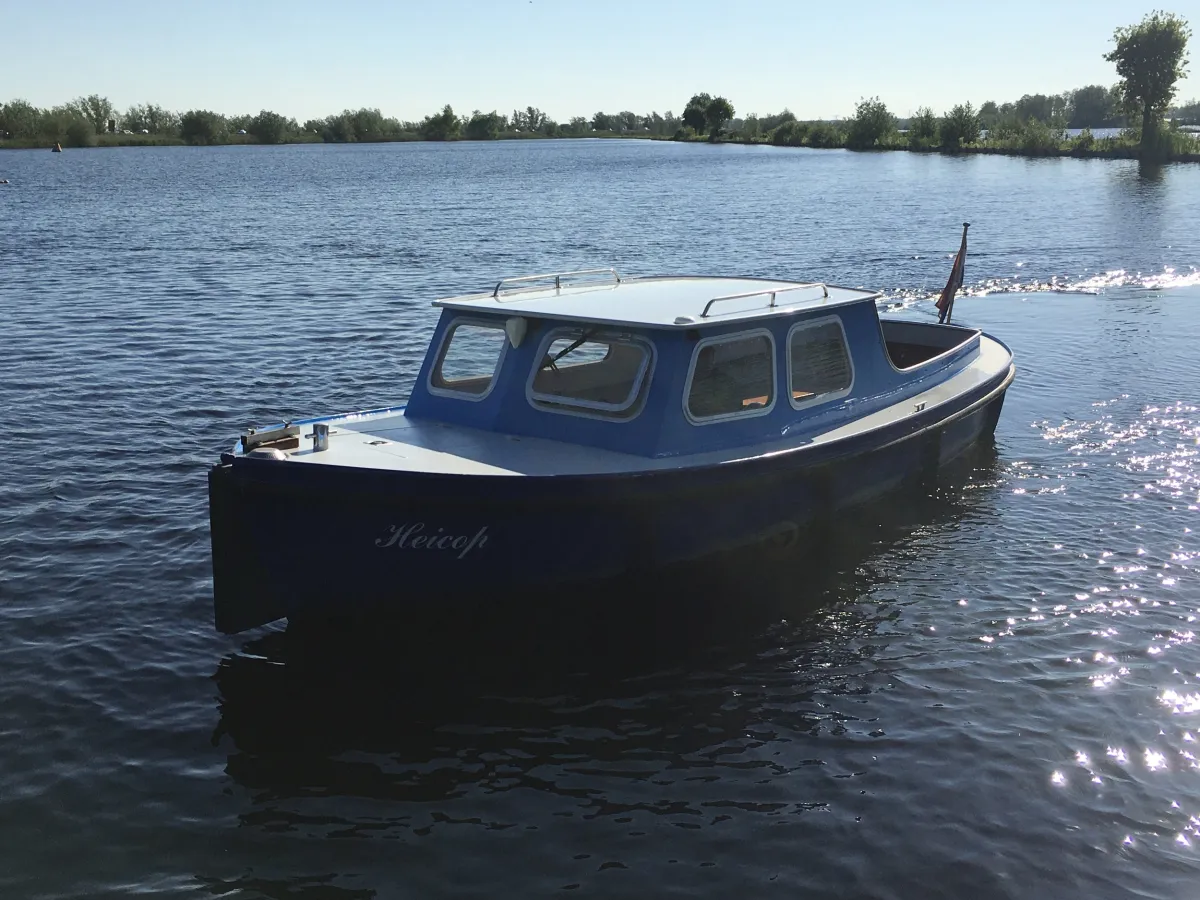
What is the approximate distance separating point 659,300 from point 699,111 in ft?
631

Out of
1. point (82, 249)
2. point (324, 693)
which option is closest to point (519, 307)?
point (324, 693)

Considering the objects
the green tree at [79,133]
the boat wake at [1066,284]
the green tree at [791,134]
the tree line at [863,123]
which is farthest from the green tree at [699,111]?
the boat wake at [1066,284]

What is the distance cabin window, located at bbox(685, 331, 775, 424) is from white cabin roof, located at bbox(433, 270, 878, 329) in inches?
11.7

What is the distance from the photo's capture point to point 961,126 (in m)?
108

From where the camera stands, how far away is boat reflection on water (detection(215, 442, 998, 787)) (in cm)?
848

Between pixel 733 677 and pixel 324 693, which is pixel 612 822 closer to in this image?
pixel 733 677

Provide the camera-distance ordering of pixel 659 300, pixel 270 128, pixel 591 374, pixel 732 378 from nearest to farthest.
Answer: pixel 732 378
pixel 591 374
pixel 659 300
pixel 270 128

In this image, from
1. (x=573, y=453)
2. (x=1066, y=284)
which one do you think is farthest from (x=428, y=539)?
(x=1066, y=284)

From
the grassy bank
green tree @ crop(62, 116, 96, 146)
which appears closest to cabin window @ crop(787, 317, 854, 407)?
the grassy bank

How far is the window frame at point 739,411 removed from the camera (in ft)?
35.3

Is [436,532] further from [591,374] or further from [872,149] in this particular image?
[872,149]

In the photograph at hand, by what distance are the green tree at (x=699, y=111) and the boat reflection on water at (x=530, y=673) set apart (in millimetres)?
191657

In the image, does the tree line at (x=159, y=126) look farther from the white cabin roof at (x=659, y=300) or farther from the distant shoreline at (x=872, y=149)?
the white cabin roof at (x=659, y=300)

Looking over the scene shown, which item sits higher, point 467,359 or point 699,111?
point 699,111
